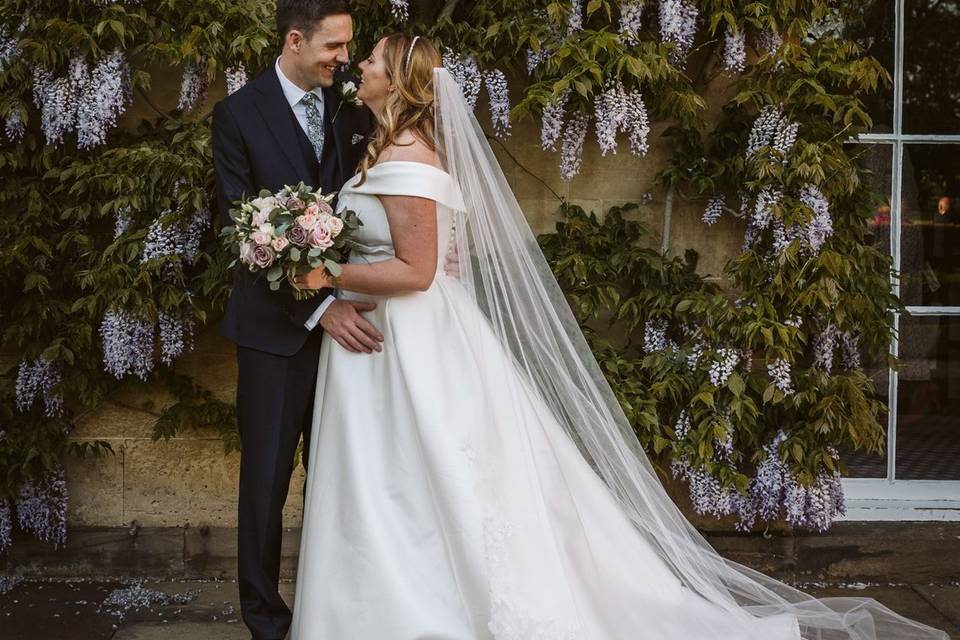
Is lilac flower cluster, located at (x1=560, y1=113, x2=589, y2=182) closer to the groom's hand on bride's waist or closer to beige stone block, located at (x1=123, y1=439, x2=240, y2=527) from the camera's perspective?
the groom's hand on bride's waist

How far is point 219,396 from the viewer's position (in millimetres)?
4375

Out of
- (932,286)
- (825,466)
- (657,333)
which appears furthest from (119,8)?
(932,286)

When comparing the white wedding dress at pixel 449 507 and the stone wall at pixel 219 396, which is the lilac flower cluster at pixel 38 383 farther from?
the white wedding dress at pixel 449 507

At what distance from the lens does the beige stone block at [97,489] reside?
172 inches

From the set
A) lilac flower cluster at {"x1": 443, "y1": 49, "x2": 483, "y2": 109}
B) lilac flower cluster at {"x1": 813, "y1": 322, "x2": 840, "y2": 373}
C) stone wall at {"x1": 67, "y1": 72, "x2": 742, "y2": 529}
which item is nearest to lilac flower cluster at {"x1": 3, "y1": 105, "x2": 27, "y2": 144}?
stone wall at {"x1": 67, "y1": 72, "x2": 742, "y2": 529}

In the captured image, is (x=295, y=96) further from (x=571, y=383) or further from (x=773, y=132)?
(x=773, y=132)

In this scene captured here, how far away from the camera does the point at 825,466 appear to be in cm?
412

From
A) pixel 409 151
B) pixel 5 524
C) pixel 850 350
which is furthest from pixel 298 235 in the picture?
pixel 850 350

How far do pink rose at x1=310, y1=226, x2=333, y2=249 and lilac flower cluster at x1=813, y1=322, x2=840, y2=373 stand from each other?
210cm

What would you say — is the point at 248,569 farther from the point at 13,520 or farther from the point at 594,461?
the point at 13,520

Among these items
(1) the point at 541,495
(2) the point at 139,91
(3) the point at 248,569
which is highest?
(2) the point at 139,91

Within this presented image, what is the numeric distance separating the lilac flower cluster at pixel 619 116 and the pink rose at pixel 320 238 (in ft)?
4.71

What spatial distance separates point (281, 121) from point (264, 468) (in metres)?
1.01

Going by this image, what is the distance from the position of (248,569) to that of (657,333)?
1842mm
